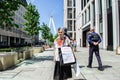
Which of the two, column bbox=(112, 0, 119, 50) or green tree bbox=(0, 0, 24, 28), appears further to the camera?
column bbox=(112, 0, 119, 50)

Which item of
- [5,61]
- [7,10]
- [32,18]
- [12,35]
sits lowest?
[5,61]

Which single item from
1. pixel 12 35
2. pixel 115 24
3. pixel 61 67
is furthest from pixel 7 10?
pixel 12 35

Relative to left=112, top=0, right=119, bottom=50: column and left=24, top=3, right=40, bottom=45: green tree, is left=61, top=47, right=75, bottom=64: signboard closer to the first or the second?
left=112, top=0, right=119, bottom=50: column

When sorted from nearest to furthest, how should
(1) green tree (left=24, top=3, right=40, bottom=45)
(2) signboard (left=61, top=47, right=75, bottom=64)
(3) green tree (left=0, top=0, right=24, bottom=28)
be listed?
1. (2) signboard (left=61, top=47, right=75, bottom=64)
2. (3) green tree (left=0, top=0, right=24, bottom=28)
3. (1) green tree (left=24, top=3, right=40, bottom=45)

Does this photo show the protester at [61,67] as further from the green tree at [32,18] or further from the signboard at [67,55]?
the green tree at [32,18]

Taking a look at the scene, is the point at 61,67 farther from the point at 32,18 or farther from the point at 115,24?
the point at 32,18

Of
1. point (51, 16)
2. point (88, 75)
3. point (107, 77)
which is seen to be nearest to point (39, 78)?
point (88, 75)

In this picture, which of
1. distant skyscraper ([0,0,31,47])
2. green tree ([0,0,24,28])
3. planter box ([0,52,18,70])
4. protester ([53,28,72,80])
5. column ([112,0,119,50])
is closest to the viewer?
protester ([53,28,72,80])

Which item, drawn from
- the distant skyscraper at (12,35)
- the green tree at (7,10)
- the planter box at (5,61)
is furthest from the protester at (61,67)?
the distant skyscraper at (12,35)

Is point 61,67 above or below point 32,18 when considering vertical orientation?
below

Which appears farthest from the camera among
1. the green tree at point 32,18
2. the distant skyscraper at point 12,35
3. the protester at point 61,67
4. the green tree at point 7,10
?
the distant skyscraper at point 12,35

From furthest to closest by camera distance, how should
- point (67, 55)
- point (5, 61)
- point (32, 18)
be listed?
point (32, 18)
point (5, 61)
point (67, 55)

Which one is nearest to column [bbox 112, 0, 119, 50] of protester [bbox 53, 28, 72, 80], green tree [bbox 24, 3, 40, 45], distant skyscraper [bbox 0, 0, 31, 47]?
green tree [bbox 24, 3, 40, 45]

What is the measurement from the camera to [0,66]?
36.5ft
